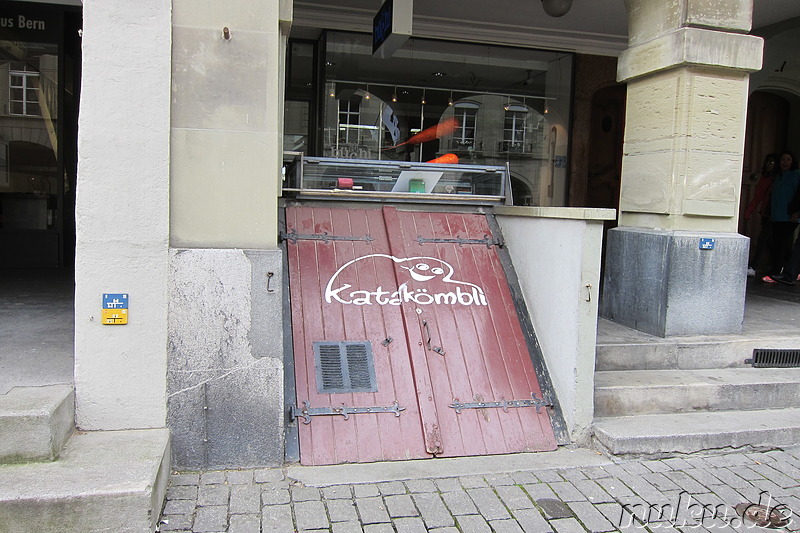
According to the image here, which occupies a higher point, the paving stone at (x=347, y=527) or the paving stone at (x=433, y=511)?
the paving stone at (x=433, y=511)

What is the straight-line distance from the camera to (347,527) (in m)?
3.30

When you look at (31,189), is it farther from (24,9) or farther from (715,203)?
(715,203)

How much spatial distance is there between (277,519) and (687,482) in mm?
2563

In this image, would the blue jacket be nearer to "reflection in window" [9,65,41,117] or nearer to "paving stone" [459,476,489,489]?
"paving stone" [459,476,489,489]

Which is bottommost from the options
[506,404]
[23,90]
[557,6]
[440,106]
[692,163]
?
[506,404]

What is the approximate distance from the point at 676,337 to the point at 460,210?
2251 millimetres

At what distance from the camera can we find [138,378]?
3.81m

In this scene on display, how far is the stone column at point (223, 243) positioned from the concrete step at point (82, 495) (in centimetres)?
57

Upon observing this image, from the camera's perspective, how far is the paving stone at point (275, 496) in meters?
3.51

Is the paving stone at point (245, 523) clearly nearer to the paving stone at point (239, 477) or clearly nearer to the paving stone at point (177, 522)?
the paving stone at point (177, 522)

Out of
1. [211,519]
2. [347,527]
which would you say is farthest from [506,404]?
[211,519]

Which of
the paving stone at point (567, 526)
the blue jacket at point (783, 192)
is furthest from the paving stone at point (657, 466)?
the blue jacket at point (783, 192)

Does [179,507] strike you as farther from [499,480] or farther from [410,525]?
[499,480]

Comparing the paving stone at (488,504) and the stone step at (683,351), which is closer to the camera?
the paving stone at (488,504)
